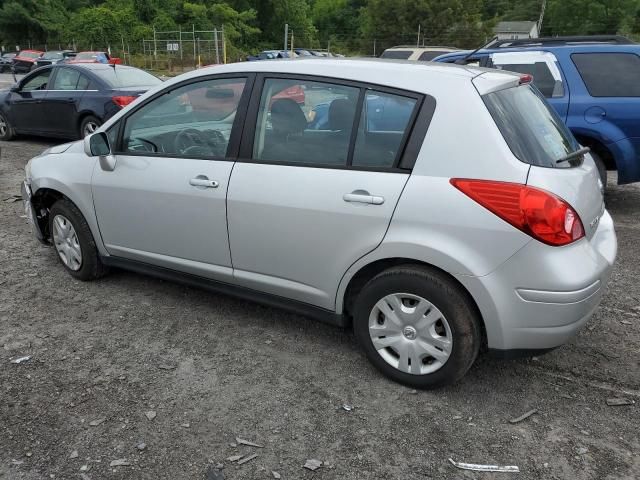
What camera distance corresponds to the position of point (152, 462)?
2598 mm

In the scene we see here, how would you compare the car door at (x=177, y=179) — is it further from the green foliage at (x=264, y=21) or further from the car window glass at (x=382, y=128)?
the green foliage at (x=264, y=21)

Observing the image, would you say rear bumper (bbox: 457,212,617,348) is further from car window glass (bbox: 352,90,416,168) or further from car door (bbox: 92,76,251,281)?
car door (bbox: 92,76,251,281)

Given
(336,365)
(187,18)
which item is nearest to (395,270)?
(336,365)

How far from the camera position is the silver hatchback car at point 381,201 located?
2.74 metres

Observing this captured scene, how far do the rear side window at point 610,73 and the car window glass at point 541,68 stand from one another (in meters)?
0.24

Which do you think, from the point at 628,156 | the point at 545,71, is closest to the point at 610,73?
the point at 545,71

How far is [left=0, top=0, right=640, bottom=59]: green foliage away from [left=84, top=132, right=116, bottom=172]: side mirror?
139 feet

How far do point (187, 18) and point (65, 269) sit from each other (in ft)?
165

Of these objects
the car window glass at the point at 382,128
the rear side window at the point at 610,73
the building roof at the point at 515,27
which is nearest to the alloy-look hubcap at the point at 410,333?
the car window glass at the point at 382,128

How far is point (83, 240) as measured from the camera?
170 inches

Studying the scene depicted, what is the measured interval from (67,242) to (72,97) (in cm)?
607

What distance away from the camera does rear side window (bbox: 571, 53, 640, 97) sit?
6.07m

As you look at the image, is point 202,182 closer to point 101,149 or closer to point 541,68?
point 101,149

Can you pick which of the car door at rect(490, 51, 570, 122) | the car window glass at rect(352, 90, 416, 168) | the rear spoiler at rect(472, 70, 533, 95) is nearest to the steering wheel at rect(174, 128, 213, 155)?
the car window glass at rect(352, 90, 416, 168)
